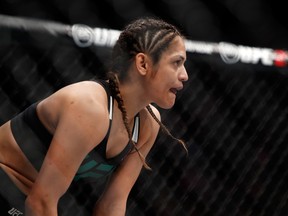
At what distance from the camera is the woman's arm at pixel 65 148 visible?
43.4 inches

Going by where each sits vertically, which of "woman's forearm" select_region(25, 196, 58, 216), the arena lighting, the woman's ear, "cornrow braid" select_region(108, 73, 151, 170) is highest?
the arena lighting

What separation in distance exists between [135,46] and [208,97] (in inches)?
41.1

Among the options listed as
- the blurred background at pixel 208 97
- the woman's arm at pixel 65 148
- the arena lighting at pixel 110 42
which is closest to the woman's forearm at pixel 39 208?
the woman's arm at pixel 65 148

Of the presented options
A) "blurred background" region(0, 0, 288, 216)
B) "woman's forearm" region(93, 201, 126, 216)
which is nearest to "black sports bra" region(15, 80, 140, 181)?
"woman's forearm" region(93, 201, 126, 216)

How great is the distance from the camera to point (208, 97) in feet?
7.32

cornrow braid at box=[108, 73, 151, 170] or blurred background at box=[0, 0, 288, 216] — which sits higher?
blurred background at box=[0, 0, 288, 216]

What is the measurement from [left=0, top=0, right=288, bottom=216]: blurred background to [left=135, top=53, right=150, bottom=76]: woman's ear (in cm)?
58

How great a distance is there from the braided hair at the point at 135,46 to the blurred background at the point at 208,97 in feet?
1.79

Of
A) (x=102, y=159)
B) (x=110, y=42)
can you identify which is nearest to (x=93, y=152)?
(x=102, y=159)

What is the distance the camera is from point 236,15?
7.58ft

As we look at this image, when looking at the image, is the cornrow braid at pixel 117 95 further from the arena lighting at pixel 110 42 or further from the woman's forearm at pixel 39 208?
the arena lighting at pixel 110 42

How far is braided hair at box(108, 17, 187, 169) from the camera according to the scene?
4.00ft

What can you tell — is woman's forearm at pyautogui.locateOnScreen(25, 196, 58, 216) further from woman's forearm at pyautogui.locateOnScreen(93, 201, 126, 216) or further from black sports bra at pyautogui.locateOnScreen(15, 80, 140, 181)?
woman's forearm at pyautogui.locateOnScreen(93, 201, 126, 216)

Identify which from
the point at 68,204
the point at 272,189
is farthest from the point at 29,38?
the point at 272,189
